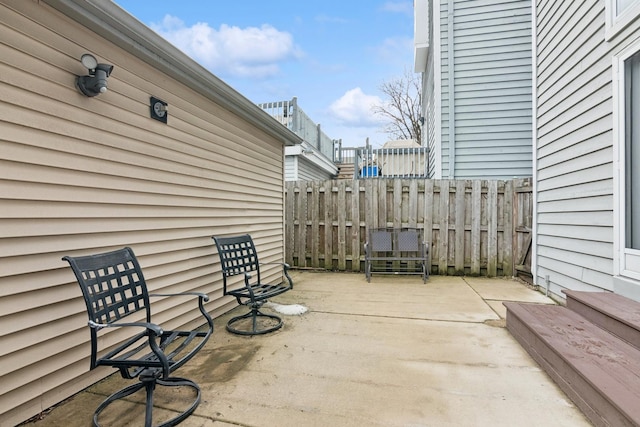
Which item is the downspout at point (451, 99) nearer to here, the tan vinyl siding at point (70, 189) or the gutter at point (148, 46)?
the gutter at point (148, 46)

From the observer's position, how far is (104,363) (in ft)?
5.52

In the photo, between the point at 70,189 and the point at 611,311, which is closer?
the point at 70,189

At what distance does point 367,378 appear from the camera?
87.6 inches

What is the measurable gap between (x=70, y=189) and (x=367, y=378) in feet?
7.17

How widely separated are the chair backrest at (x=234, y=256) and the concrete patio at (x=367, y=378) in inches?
21.3

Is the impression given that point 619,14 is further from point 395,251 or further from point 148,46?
point 395,251

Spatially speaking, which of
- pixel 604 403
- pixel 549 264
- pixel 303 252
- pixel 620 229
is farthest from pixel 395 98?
pixel 604 403

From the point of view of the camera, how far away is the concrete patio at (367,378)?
1.81 metres

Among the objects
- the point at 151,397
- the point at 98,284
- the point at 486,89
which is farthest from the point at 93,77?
the point at 486,89

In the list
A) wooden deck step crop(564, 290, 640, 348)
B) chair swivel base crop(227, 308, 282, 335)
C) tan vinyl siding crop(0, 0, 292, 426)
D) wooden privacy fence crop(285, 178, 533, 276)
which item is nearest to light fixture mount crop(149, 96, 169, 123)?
tan vinyl siding crop(0, 0, 292, 426)

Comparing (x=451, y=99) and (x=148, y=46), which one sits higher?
(x=451, y=99)

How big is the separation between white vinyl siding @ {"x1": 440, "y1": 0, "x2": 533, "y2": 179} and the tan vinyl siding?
4765 mm

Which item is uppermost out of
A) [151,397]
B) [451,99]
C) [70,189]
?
[451,99]

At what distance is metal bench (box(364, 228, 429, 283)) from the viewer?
5402 millimetres
